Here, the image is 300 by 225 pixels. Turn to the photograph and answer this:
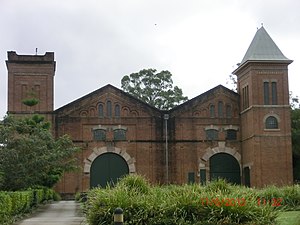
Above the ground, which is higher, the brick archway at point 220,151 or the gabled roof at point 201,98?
the gabled roof at point 201,98

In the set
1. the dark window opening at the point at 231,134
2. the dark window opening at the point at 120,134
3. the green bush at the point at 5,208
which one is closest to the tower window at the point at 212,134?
the dark window opening at the point at 231,134

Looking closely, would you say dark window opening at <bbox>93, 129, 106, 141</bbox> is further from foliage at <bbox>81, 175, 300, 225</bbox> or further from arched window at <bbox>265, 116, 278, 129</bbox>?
foliage at <bbox>81, 175, 300, 225</bbox>

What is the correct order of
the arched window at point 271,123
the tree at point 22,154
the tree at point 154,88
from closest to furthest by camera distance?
the tree at point 22,154, the arched window at point 271,123, the tree at point 154,88

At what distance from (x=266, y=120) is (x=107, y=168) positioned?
1269 centimetres

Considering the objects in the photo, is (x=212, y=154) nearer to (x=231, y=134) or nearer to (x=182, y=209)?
(x=231, y=134)

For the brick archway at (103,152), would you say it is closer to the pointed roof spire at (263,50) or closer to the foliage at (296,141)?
the pointed roof spire at (263,50)

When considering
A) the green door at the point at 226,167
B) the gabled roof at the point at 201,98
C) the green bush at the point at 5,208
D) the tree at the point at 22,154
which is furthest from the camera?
the gabled roof at the point at 201,98

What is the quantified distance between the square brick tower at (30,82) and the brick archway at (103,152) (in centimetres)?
437

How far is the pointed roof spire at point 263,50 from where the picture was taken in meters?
45.8

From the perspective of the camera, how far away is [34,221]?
75.6 feet

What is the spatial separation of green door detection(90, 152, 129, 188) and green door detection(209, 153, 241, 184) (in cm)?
684

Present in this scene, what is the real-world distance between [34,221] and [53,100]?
23.8 metres

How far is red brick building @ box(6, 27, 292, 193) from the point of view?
149 feet

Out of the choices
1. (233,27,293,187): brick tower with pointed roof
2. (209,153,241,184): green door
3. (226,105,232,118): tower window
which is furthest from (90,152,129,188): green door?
(233,27,293,187): brick tower with pointed roof
